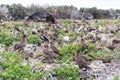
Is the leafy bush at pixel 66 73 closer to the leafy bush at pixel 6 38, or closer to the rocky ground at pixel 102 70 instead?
the rocky ground at pixel 102 70

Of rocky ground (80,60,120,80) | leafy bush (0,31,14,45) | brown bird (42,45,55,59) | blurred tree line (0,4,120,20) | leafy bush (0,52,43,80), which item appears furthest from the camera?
blurred tree line (0,4,120,20)

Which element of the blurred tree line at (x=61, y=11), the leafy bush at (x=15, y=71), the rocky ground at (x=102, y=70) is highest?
the leafy bush at (x=15, y=71)

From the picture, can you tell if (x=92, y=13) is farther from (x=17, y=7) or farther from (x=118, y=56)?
(x=118, y=56)

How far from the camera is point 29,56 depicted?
8.78 meters

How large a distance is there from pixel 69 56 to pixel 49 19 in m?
6.70

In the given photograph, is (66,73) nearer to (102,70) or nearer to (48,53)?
(102,70)

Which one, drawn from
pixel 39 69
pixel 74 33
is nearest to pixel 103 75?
pixel 39 69

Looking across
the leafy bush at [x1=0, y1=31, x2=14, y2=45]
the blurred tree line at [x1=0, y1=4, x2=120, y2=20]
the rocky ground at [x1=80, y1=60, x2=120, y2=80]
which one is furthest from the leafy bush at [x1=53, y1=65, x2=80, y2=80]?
the blurred tree line at [x1=0, y1=4, x2=120, y2=20]

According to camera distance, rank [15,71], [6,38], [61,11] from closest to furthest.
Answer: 1. [15,71]
2. [6,38]
3. [61,11]

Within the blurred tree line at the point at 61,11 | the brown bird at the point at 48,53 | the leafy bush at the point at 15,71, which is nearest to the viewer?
the leafy bush at the point at 15,71

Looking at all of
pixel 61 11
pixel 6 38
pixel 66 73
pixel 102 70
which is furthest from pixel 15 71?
pixel 61 11

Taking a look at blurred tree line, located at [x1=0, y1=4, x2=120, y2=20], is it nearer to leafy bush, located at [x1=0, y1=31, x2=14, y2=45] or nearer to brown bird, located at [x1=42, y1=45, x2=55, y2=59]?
leafy bush, located at [x1=0, y1=31, x2=14, y2=45]

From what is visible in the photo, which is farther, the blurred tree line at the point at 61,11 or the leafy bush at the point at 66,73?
the blurred tree line at the point at 61,11

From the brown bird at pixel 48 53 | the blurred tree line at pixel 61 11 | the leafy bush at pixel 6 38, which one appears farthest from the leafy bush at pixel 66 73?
the blurred tree line at pixel 61 11
